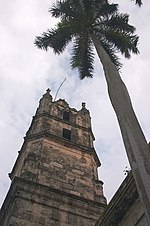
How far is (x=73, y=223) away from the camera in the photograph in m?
17.2

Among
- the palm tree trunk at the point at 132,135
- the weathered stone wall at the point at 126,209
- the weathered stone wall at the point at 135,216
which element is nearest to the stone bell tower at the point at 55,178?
the weathered stone wall at the point at 126,209

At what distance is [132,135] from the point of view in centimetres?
812

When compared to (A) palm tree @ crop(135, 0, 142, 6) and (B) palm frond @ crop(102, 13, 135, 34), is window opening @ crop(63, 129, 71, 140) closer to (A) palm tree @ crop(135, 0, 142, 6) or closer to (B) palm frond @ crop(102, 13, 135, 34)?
(B) palm frond @ crop(102, 13, 135, 34)

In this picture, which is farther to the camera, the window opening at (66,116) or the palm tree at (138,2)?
the window opening at (66,116)

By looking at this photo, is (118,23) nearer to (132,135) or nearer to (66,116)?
(132,135)

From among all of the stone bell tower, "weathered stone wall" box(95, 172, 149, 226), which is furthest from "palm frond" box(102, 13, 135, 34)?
the stone bell tower

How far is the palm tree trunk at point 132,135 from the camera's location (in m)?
6.98

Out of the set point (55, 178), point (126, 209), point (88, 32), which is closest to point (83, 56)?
point (88, 32)

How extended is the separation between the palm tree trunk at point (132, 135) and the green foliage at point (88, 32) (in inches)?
119

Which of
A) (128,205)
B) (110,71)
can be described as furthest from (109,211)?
(110,71)

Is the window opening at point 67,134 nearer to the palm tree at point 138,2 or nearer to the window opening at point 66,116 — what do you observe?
the window opening at point 66,116

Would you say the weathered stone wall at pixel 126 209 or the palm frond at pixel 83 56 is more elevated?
the palm frond at pixel 83 56

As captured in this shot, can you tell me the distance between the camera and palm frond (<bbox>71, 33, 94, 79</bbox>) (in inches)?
540

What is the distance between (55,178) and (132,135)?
13.1 metres
